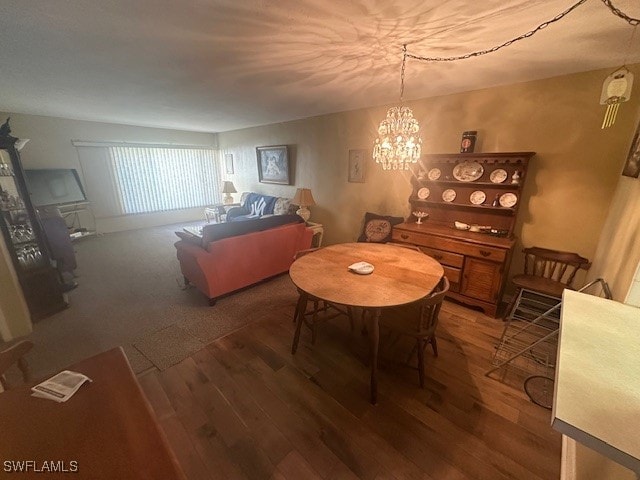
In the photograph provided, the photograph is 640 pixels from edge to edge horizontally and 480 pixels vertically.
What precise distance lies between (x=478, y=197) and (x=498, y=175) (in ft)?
0.98

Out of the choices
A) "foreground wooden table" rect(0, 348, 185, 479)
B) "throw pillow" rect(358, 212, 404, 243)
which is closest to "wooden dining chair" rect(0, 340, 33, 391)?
"foreground wooden table" rect(0, 348, 185, 479)

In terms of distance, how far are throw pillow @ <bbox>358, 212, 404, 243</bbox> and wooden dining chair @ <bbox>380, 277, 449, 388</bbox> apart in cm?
177

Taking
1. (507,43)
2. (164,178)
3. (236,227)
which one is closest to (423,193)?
(507,43)

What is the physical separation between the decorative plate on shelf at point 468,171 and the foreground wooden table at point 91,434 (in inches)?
135

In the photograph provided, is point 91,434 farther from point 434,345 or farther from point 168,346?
point 434,345

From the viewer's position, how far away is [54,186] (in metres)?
4.71

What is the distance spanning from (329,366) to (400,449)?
0.73 metres

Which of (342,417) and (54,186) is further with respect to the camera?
(54,186)

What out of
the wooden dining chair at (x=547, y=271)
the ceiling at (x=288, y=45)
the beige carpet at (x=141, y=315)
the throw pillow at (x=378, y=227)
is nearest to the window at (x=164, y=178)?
the beige carpet at (x=141, y=315)

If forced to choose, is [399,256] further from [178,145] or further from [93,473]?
[178,145]

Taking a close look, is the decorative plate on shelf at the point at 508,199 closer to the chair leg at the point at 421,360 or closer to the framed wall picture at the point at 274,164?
the chair leg at the point at 421,360

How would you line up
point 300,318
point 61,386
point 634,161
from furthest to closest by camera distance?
point 300,318 < point 634,161 < point 61,386

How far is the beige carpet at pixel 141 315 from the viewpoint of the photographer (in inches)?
85.4

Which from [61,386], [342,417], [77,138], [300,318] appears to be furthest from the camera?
[77,138]
